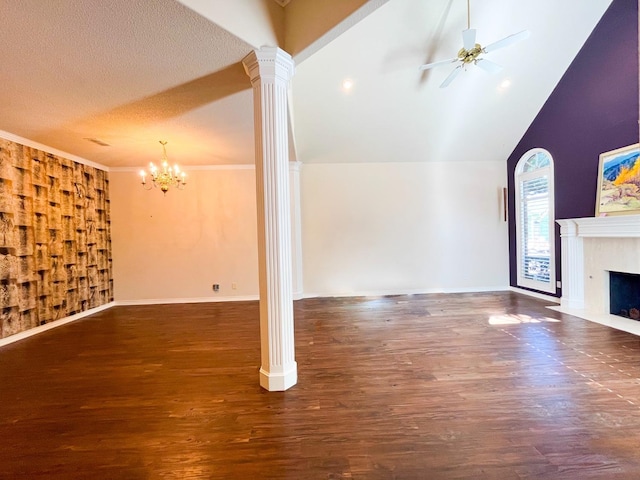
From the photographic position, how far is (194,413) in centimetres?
198

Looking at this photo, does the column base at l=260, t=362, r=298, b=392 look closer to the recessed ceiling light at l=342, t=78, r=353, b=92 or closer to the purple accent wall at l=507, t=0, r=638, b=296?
the recessed ceiling light at l=342, t=78, r=353, b=92

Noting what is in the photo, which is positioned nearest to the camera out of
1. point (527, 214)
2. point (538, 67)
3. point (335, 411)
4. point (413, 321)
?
point (335, 411)

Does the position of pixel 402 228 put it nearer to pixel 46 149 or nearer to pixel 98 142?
pixel 98 142

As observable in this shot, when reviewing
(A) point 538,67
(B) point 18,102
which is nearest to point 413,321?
(A) point 538,67

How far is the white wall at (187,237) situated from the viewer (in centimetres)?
526

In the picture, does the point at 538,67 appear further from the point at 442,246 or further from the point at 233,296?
the point at 233,296

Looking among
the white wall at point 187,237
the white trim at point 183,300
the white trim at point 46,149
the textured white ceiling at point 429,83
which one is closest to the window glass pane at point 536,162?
the textured white ceiling at point 429,83

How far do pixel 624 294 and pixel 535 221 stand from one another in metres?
1.69

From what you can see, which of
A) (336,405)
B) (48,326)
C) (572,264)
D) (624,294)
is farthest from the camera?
(572,264)

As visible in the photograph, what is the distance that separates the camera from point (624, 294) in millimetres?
3797

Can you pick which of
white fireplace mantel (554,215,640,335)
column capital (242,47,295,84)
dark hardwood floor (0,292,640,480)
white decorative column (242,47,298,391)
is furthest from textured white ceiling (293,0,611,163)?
dark hardwood floor (0,292,640,480)

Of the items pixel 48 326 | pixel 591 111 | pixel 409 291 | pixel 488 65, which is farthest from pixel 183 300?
pixel 591 111

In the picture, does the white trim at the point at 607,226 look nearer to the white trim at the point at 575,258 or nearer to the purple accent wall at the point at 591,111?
the white trim at the point at 575,258

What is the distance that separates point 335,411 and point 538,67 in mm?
5473
